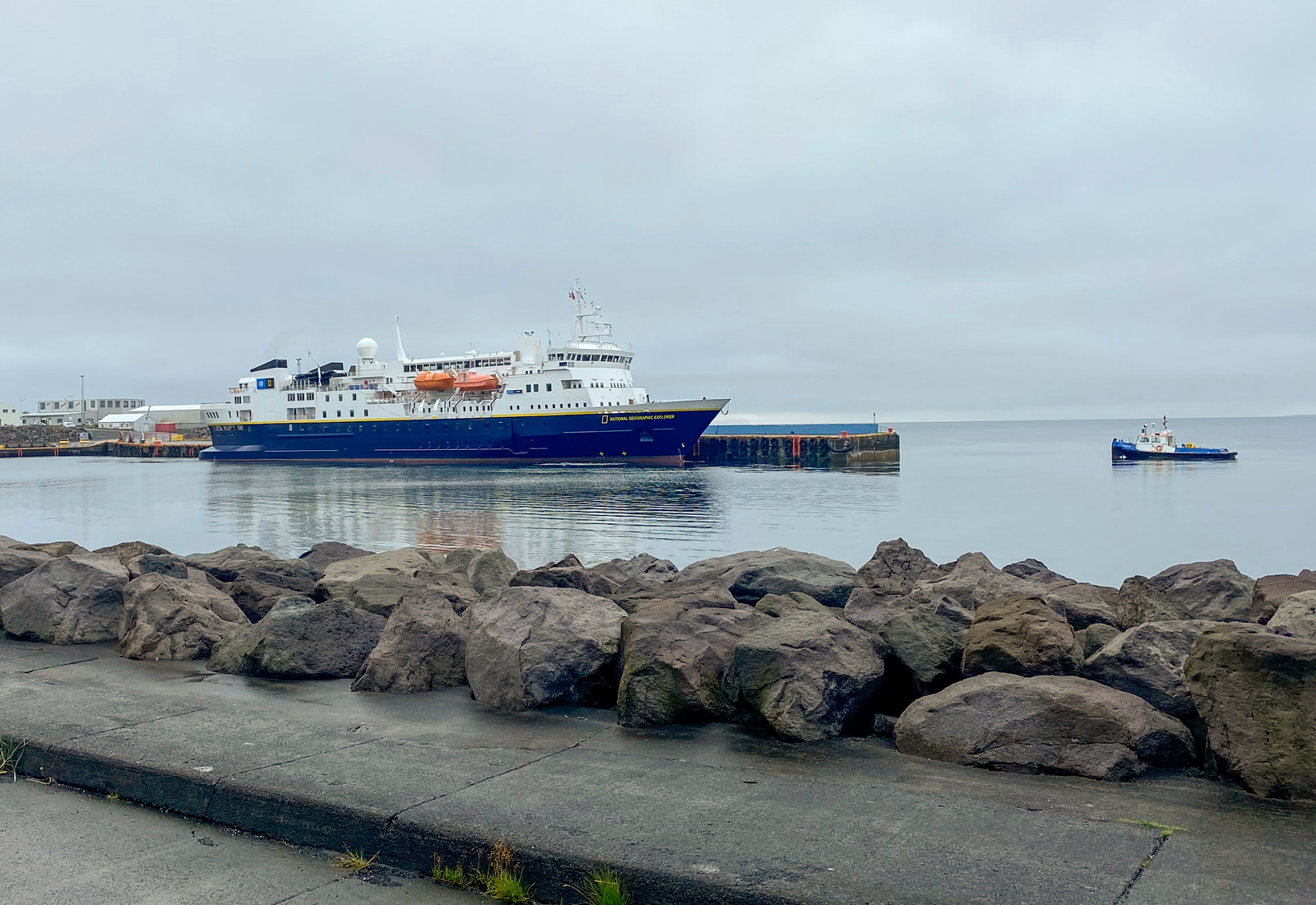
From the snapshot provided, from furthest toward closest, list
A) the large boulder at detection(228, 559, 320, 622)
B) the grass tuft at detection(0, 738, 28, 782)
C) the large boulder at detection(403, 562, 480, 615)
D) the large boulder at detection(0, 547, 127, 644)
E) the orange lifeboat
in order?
the orange lifeboat
the large boulder at detection(228, 559, 320, 622)
the large boulder at detection(403, 562, 480, 615)
the large boulder at detection(0, 547, 127, 644)
the grass tuft at detection(0, 738, 28, 782)

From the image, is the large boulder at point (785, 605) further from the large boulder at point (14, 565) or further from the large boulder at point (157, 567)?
the large boulder at point (14, 565)

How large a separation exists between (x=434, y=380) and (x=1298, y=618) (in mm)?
53319

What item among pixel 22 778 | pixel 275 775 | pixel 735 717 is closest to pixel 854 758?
pixel 735 717

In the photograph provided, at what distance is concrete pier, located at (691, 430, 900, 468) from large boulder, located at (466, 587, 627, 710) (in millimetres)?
54845

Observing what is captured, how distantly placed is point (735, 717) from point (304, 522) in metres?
23.6

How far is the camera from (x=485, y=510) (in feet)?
92.0

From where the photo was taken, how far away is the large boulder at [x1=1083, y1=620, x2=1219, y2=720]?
13.5 feet

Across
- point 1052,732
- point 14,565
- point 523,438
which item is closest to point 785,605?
point 1052,732

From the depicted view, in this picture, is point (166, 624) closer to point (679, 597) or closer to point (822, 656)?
point (679, 597)

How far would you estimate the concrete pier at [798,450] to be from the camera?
196ft

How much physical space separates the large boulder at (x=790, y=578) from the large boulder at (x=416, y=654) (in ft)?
11.2

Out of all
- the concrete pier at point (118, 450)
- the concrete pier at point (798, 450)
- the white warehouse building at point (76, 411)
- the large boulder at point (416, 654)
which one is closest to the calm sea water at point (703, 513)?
the concrete pier at point (798, 450)

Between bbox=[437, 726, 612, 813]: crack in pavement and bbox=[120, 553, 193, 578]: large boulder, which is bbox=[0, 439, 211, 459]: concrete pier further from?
bbox=[437, 726, 612, 813]: crack in pavement

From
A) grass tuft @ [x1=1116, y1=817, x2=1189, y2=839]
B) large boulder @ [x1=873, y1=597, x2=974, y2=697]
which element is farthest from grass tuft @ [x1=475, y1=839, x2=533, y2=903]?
large boulder @ [x1=873, y1=597, x2=974, y2=697]
